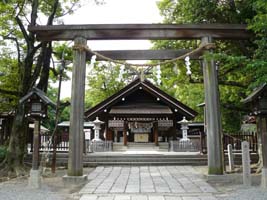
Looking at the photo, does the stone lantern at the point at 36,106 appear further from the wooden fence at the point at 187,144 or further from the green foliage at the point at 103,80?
the green foliage at the point at 103,80

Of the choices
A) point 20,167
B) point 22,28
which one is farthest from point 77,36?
point 20,167

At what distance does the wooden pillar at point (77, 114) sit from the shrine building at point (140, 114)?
42.0 feet

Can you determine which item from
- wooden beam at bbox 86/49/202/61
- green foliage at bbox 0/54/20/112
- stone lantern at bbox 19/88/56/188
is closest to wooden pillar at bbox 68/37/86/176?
wooden beam at bbox 86/49/202/61

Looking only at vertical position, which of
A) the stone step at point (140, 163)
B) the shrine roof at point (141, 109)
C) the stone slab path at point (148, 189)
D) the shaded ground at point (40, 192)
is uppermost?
the shrine roof at point (141, 109)

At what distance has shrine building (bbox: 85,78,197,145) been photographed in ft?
73.2

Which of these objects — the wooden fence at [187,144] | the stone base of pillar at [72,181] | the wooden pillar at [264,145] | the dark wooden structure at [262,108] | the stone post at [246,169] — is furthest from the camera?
the wooden fence at [187,144]

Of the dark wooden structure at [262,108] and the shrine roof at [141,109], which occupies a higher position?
the shrine roof at [141,109]

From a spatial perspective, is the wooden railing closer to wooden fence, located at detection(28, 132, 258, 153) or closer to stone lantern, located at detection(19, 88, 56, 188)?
wooden fence, located at detection(28, 132, 258, 153)

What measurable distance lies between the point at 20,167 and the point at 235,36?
399 inches

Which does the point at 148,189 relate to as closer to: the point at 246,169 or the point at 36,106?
the point at 246,169

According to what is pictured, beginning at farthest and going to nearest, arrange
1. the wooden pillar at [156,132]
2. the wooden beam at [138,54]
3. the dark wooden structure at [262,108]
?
the wooden pillar at [156,132], the wooden beam at [138,54], the dark wooden structure at [262,108]

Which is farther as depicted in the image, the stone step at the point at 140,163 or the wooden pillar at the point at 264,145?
the stone step at the point at 140,163

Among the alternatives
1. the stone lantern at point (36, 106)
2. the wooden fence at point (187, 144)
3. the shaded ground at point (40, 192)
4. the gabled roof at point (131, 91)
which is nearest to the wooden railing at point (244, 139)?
the wooden fence at point (187, 144)

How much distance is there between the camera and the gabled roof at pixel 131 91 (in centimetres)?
2222
